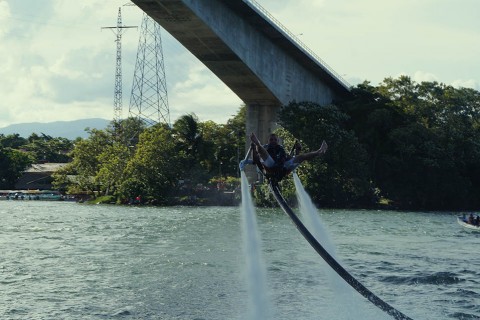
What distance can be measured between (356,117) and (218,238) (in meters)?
41.1

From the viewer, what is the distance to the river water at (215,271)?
78.1 ft

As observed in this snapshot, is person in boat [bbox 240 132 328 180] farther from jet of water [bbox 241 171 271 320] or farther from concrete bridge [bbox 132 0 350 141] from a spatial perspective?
concrete bridge [bbox 132 0 350 141]

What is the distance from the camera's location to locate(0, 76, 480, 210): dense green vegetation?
7300cm

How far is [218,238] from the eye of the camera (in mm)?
43250

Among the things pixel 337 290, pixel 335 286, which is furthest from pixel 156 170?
pixel 337 290

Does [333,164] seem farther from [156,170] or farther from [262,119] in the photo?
[156,170]

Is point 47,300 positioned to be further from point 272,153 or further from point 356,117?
point 356,117

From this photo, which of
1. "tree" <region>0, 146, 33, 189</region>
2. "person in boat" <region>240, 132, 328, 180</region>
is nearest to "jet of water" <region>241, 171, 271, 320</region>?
"person in boat" <region>240, 132, 328, 180</region>

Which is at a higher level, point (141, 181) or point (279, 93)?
point (279, 93)

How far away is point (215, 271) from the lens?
101 feet

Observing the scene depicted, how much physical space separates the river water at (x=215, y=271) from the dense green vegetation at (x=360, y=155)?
2065 cm

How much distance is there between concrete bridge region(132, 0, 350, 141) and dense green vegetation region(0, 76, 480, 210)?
2.86m

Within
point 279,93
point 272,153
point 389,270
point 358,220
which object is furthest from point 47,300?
point 279,93

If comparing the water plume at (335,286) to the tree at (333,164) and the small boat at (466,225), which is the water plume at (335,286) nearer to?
the small boat at (466,225)
